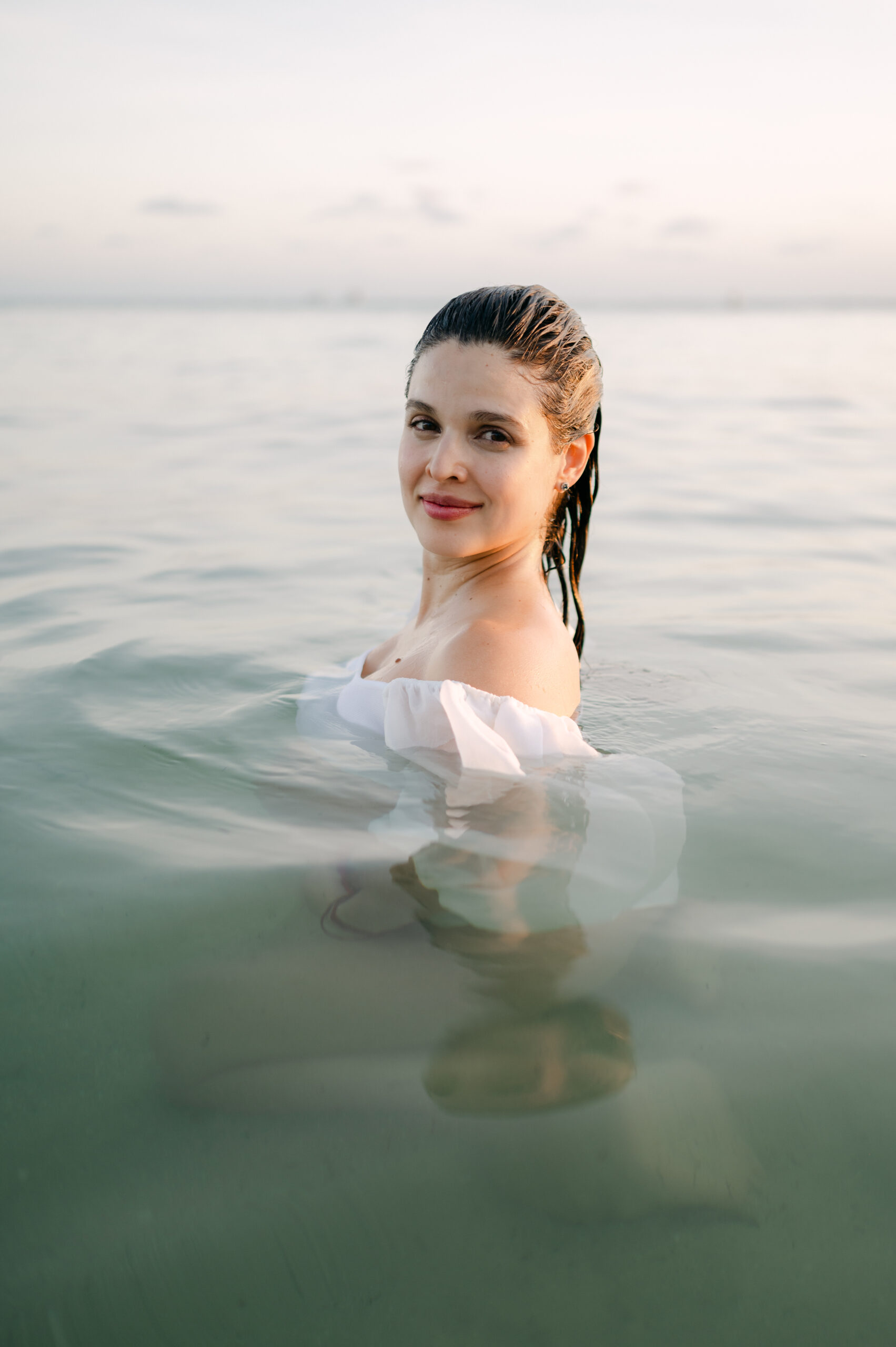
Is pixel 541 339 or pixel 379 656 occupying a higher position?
pixel 541 339

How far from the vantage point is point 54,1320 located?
133 cm

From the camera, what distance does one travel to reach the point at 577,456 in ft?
10.2

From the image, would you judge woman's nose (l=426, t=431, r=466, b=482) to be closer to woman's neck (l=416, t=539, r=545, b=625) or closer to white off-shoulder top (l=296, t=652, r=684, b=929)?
woman's neck (l=416, t=539, r=545, b=625)

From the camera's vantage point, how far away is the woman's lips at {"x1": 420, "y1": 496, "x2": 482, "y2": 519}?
113 inches

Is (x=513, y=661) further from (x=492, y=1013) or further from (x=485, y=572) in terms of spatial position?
(x=492, y=1013)

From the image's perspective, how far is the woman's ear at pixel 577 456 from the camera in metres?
3.06

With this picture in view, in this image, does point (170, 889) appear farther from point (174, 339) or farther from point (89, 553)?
point (174, 339)

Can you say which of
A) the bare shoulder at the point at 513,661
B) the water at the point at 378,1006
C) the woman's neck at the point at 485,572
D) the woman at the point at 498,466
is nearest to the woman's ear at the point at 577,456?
the woman at the point at 498,466

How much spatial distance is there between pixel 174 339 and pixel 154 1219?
1351 inches

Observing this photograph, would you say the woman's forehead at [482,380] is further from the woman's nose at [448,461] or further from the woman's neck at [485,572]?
the woman's neck at [485,572]

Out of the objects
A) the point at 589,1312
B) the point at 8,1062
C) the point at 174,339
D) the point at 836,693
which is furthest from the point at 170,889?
the point at 174,339

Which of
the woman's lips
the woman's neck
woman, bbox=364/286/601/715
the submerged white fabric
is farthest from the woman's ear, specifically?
the submerged white fabric

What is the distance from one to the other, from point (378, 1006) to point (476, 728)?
2.93ft

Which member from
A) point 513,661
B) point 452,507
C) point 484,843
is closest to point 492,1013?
point 484,843
